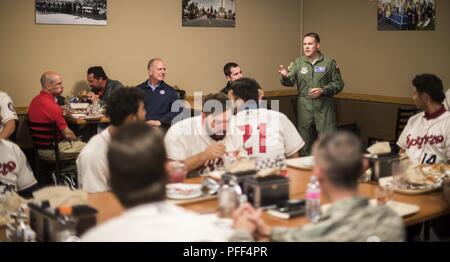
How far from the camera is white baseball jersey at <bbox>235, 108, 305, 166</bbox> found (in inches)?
168

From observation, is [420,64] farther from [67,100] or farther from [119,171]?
[119,171]

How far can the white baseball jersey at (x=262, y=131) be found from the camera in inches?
168

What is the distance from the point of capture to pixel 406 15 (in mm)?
7738

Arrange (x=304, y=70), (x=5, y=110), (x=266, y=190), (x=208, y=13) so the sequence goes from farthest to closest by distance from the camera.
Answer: (x=208, y=13) < (x=304, y=70) < (x=5, y=110) < (x=266, y=190)

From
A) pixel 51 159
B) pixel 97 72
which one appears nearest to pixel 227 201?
pixel 51 159

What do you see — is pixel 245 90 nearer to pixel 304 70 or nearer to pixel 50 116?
pixel 50 116

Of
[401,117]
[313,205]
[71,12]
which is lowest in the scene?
[401,117]

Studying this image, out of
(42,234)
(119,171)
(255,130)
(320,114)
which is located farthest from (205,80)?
(119,171)

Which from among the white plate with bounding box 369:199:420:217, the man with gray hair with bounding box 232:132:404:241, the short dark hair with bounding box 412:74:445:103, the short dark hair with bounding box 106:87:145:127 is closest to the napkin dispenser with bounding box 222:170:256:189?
the white plate with bounding box 369:199:420:217

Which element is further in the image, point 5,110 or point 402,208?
point 5,110

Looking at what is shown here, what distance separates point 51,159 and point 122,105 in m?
2.82

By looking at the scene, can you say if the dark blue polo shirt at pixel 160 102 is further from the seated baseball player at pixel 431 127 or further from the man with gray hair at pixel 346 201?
the man with gray hair at pixel 346 201

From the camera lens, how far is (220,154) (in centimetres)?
381

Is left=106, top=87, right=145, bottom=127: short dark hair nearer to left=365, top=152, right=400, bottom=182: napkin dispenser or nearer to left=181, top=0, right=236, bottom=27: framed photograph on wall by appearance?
left=365, top=152, right=400, bottom=182: napkin dispenser
